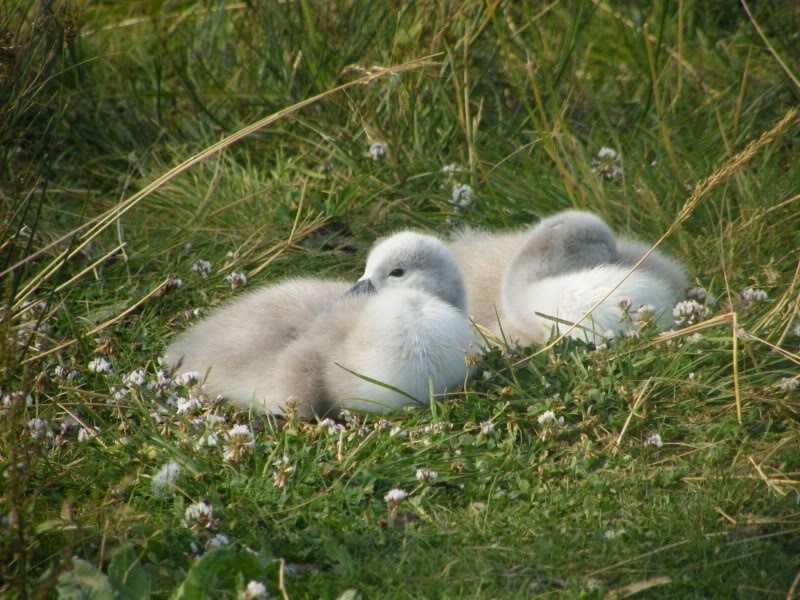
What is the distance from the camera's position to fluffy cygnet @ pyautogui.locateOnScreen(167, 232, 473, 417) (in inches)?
138

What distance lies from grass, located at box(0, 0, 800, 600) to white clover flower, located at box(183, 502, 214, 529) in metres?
0.03

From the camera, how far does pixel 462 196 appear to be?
5184 millimetres

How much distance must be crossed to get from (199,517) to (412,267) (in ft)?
5.25

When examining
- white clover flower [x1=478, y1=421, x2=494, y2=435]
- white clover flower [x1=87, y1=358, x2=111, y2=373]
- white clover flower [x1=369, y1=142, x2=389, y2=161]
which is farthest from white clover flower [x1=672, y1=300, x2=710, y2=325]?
white clover flower [x1=87, y1=358, x2=111, y2=373]

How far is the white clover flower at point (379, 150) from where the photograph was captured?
535cm

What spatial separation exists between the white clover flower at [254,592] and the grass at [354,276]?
0.32ft

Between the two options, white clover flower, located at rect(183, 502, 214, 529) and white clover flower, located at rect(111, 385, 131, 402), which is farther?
white clover flower, located at rect(111, 385, 131, 402)

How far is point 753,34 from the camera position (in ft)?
21.9

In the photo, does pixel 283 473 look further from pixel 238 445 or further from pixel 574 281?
pixel 574 281

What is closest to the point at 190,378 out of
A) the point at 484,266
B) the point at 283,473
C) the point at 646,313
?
the point at 283,473

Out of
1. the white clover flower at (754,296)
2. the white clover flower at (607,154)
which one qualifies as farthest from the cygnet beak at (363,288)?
the white clover flower at (607,154)

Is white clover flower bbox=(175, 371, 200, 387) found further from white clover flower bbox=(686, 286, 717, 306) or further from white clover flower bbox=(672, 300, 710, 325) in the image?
white clover flower bbox=(686, 286, 717, 306)

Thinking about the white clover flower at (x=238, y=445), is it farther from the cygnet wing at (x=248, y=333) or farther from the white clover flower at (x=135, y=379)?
the white clover flower at (x=135, y=379)

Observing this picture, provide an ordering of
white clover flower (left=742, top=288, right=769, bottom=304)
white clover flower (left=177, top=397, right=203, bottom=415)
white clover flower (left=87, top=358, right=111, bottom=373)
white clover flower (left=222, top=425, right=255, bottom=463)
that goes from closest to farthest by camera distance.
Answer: white clover flower (left=222, top=425, right=255, bottom=463) → white clover flower (left=177, top=397, right=203, bottom=415) → white clover flower (left=87, top=358, right=111, bottom=373) → white clover flower (left=742, top=288, right=769, bottom=304)
